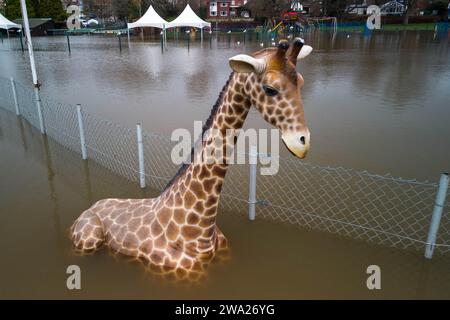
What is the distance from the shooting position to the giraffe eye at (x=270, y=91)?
282 cm

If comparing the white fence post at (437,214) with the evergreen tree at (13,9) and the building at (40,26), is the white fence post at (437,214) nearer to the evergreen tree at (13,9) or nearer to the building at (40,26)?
the building at (40,26)

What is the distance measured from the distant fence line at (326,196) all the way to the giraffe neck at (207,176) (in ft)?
4.13

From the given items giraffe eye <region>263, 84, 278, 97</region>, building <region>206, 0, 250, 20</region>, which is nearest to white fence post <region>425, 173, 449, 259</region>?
giraffe eye <region>263, 84, 278, 97</region>

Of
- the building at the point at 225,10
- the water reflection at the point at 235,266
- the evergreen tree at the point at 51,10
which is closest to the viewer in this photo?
the water reflection at the point at 235,266

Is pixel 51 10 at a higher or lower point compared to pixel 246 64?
higher

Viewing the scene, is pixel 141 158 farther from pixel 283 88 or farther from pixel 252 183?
pixel 283 88

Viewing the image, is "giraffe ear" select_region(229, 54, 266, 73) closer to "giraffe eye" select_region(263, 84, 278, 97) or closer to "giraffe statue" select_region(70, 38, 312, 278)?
"giraffe statue" select_region(70, 38, 312, 278)

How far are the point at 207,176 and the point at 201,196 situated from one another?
0.23 metres

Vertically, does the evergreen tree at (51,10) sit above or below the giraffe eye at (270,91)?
above

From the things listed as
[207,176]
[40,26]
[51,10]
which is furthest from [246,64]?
[51,10]

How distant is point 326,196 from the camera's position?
18.7 feet

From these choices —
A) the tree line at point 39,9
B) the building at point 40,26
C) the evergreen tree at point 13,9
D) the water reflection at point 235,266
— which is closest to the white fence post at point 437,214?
the water reflection at point 235,266

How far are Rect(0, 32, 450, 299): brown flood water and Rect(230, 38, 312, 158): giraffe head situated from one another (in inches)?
72.1
